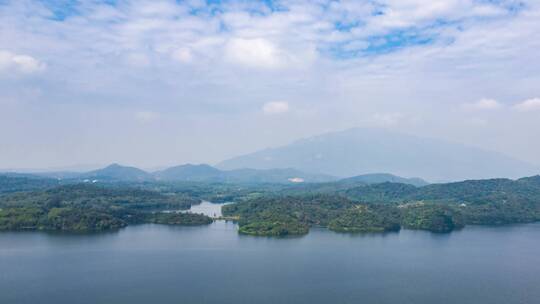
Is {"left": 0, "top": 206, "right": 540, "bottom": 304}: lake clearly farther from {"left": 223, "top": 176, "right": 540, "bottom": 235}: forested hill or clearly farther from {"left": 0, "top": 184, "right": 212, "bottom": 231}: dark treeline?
{"left": 223, "top": 176, "right": 540, "bottom": 235}: forested hill

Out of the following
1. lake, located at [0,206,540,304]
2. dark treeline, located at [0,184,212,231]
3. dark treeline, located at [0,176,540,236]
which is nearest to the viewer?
lake, located at [0,206,540,304]

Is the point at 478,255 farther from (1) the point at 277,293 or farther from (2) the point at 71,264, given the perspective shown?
(2) the point at 71,264

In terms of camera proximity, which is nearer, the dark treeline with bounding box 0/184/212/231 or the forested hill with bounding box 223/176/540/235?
the dark treeline with bounding box 0/184/212/231

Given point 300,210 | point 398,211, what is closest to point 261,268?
point 300,210

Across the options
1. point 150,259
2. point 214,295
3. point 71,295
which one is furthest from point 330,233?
point 71,295

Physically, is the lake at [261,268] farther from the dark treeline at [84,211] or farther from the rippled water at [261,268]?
the dark treeline at [84,211]

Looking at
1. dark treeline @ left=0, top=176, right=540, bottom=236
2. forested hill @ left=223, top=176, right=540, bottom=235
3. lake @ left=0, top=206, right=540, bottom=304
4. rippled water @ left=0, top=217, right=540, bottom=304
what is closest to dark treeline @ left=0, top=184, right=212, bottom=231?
dark treeline @ left=0, top=176, right=540, bottom=236

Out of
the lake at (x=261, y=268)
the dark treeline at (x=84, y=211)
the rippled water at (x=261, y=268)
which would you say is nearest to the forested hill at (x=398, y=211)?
the rippled water at (x=261, y=268)
